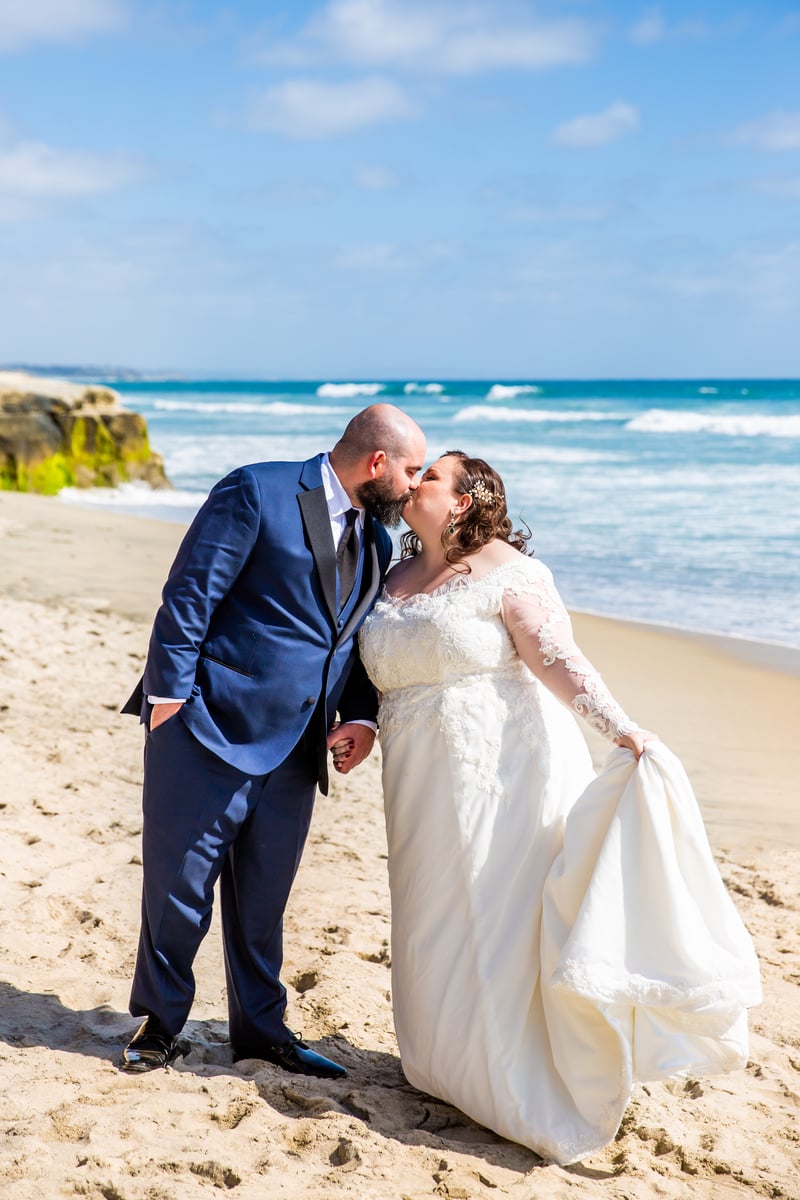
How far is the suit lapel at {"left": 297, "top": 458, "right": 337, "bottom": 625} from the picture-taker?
3.12 m

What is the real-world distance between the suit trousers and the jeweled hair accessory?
0.84 meters

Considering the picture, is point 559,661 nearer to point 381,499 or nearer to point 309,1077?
point 381,499

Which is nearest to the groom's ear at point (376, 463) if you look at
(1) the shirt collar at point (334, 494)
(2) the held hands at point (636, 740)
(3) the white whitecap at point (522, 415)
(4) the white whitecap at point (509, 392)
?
(1) the shirt collar at point (334, 494)

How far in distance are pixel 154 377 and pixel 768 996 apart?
126 meters

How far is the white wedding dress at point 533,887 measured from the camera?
2.88 m

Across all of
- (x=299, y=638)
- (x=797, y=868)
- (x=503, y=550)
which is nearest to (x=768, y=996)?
(x=797, y=868)

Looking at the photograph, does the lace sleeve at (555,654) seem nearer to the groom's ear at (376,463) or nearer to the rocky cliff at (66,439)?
the groom's ear at (376,463)

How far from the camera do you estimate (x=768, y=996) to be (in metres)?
4.07

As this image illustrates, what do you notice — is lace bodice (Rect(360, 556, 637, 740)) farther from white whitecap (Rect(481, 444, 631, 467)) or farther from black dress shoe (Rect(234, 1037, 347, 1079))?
white whitecap (Rect(481, 444, 631, 467))

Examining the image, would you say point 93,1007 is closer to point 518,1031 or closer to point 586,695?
point 518,1031

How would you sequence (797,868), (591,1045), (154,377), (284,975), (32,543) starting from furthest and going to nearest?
(154,377) → (32,543) → (797,868) → (284,975) → (591,1045)

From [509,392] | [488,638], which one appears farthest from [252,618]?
[509,392]

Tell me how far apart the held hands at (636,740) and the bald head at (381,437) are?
3.13 feet

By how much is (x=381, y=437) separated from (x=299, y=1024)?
192 cm
